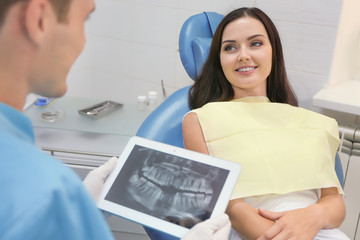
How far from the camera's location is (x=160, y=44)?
2664 mm

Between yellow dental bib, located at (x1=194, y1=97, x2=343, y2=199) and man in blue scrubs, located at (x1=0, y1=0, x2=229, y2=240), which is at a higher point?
man in blue scrubs, located at (x1=0, y1=0, x2=229, y2=240)

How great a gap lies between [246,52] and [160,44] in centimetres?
127

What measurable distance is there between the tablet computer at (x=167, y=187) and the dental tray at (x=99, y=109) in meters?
0.75

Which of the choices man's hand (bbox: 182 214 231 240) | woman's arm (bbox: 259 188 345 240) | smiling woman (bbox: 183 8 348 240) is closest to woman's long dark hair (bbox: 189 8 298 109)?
smiling woman (bbox: 183 8 348 240)

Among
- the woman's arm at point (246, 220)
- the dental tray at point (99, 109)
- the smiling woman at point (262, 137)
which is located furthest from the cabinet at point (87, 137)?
the woman's arm at point (246, 220)

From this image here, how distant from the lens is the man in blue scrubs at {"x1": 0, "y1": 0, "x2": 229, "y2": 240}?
1.62 feet

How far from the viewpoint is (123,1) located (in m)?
2.71

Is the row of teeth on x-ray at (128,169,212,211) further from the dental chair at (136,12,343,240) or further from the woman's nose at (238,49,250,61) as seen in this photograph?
the woman's nose at (238,49,250,61)

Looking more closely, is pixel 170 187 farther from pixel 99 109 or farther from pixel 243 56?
pixel 99 109

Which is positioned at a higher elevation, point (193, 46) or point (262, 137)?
point (193, 46)

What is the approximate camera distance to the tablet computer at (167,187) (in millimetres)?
1062

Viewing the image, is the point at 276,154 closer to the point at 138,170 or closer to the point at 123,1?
the point at 138,170

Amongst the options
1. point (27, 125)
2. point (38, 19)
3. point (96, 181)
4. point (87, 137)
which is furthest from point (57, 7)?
point (87, 137)

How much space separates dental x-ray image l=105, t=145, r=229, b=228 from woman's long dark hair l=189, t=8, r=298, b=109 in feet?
1.60
